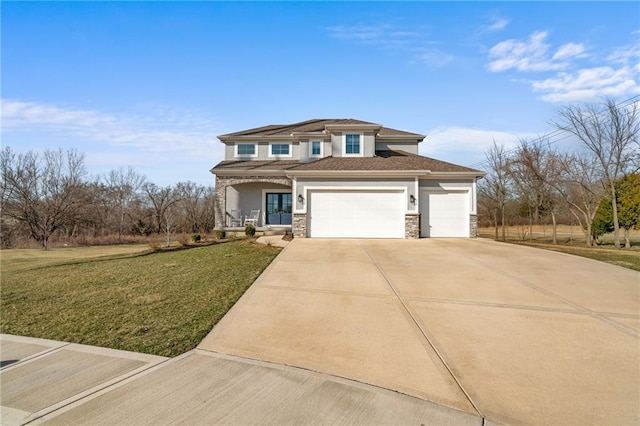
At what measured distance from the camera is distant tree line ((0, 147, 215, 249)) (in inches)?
837

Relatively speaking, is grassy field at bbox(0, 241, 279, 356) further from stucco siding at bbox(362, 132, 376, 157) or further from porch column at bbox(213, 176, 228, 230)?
stucco siding at bbox(362, 132, 376, 157)

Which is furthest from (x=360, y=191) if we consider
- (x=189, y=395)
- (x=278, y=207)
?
(x=189, y=395)

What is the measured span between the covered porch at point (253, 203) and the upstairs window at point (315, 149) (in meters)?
2.27

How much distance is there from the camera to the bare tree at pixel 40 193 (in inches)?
832

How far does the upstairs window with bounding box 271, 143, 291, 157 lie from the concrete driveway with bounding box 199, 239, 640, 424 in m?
12.8

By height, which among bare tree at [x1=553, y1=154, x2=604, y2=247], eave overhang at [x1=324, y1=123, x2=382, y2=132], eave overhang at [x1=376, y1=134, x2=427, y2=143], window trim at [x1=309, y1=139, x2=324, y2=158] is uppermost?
eave overhang at [x1=376, y1=134, x2=427, y2=143]

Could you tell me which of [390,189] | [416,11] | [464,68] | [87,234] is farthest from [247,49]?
[87,234]

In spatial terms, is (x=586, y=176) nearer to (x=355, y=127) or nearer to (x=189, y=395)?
(x=355, y=127)

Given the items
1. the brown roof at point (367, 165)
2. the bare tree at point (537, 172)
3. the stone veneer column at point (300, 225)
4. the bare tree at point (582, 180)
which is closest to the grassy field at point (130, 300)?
the stone veneer column at point (300, 225)

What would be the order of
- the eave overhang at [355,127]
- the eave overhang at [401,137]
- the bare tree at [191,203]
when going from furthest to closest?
the bare tree at [191,203] < the eave overhang at [401,137] < the eave overhang at [355,127]

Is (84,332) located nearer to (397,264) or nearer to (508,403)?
(508,403)

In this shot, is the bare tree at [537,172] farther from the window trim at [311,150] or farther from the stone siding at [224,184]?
the stone siding at [224,184]

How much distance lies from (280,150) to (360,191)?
24.3 ft

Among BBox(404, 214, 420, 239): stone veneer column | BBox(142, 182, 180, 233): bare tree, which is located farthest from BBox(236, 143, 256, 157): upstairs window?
BBox(404, 214, 420, 239): stone veneer column
